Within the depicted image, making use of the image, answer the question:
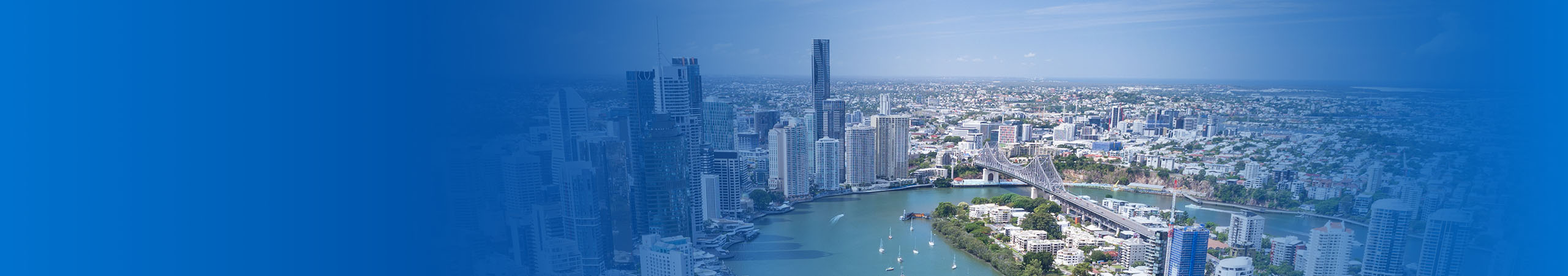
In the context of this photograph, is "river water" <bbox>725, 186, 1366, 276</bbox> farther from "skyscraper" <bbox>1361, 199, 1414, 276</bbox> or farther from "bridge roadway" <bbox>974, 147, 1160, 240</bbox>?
"bridge roadway" <bbox>974, 147, 1160, 240</bbox>

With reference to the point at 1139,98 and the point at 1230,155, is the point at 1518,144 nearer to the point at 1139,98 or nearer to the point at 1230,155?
the point at 1230,155

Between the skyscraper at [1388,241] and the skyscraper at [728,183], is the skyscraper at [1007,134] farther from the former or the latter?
the skyscraper at [1388,241]

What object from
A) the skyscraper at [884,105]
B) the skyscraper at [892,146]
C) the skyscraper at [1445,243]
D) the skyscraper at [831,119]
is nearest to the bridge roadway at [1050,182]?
the skyscraper at [892,146]

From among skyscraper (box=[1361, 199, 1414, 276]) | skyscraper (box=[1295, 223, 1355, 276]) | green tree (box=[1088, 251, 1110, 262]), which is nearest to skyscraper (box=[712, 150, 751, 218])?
green tree (box=[1088, 251, 1110, 262])

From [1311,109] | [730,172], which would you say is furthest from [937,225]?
[1311,109]

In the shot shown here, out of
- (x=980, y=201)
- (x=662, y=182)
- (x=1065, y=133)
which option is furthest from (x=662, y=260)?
(x=1065, y=133)
